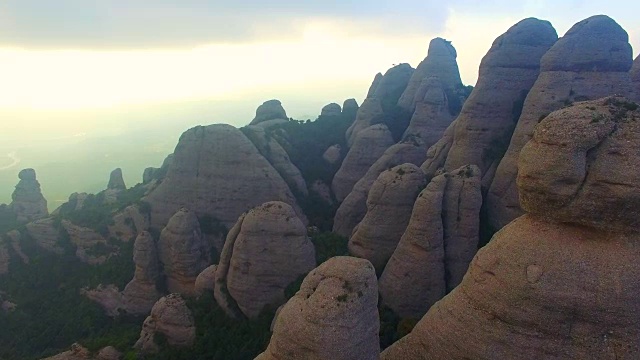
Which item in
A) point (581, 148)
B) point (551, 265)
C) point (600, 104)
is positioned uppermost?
point (600, 104)

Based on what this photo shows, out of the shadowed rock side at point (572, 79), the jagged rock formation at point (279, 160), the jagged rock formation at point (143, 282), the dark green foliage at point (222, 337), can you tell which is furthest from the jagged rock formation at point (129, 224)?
the shadowed rock side at point (572, 79)

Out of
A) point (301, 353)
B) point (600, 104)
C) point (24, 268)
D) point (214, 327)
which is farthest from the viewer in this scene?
point (24, 268)

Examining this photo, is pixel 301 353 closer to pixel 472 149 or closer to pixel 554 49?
pixel 472 149

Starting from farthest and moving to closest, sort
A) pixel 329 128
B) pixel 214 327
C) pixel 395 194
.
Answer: pixel 329 128 → pixel 395 194 → pixel 214 327

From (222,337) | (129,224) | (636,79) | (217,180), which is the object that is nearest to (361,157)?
(217,180)

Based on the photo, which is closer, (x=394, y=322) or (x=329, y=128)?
(x=394, y=322)

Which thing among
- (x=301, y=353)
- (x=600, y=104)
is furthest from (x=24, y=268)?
(x=600, y=104)
